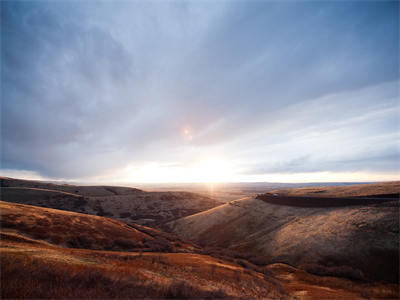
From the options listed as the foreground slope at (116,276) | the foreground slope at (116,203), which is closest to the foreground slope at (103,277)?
the foreground slope at (116,276)

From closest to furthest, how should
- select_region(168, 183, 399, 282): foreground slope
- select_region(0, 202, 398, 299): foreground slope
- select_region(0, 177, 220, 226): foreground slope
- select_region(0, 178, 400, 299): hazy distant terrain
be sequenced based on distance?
select_region(0, 202, 398, 299): foreground slope, select_region(0, 178, 400, 299): hazy distant terrain, select_region(168, 183, 399, 282): foreground slope, select_region(0, 177, 220, 226): foreground slope

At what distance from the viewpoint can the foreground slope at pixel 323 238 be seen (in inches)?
612

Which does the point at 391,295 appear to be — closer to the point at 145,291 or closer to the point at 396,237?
the point at 396,237

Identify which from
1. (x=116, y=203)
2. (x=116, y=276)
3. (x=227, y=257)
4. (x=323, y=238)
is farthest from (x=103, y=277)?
(x=116, y=203)

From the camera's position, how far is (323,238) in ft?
68.7

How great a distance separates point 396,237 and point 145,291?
24673mm

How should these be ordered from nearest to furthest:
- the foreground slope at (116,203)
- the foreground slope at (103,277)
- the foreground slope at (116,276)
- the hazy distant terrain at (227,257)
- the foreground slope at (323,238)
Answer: the foreground slope at (103,277) → the foreground slope at (116,276) → the hazy distant terrain at (227,257) → the foreground slope at (323,238) → the foreground slope at (116,203)

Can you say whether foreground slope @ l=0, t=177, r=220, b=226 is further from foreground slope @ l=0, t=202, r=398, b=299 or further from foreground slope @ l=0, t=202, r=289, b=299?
foreground slope @ l=0, t=202, r=289, b=299

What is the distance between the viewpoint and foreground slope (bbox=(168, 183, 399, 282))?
1555 centimetres

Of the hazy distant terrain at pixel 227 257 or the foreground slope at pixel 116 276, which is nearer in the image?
the foreground slope at pixel 116 276

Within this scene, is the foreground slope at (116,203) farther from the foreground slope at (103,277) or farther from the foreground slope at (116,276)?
the foreground slope at (103,277)

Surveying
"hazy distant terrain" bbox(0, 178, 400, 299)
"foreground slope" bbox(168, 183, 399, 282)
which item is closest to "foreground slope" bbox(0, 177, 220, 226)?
"hazy distant terrain" bbox(0, 178, 400, 299)

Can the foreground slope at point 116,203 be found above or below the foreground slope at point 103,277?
below

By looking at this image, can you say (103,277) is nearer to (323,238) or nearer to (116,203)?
(323,238)
